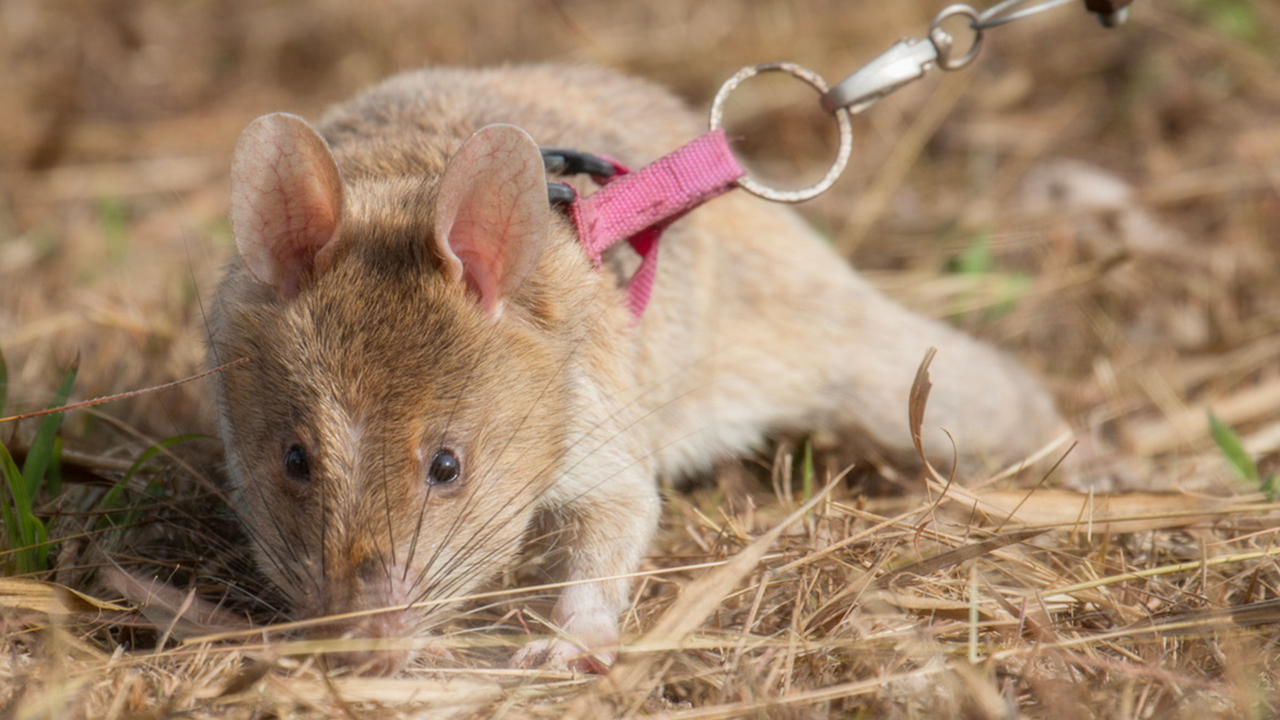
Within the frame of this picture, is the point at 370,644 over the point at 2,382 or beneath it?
beneath

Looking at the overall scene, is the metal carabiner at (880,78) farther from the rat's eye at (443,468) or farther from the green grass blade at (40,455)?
the green grass blade at (40,455)

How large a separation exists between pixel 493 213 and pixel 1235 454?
2656mm

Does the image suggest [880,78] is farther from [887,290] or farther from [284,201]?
[887,290]

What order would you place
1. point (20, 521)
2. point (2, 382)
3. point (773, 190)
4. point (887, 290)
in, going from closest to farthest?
point (20, 521) < point (773, 190) < point (2, 382) < point (887, 290)

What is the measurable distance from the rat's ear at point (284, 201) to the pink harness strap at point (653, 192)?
688 millimetres

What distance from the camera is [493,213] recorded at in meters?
2.49

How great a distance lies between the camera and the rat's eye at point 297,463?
7.97 ft

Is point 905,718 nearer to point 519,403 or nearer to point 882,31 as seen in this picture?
point 519,403

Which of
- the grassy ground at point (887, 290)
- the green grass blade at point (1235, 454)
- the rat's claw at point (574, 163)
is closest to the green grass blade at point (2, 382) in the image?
the grassy ground at point (887, 290)

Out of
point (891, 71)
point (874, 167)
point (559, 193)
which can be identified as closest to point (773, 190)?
point (891, 71)

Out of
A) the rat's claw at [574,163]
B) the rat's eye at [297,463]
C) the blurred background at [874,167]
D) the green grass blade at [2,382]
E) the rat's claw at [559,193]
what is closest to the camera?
the rat's eye at [297,463]

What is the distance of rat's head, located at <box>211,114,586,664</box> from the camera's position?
2363 mm

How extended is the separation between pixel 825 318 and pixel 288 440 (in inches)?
86.6

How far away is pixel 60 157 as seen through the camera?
6062 millimetres
